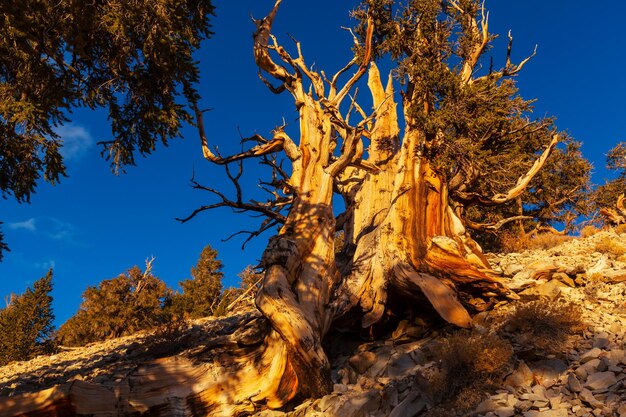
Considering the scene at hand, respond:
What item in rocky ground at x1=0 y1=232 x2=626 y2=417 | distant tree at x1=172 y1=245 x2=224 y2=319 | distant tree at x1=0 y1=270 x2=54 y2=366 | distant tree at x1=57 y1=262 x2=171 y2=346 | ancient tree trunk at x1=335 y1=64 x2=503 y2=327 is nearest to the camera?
rocky ground at x1=0 y1=232 x2=626 y2=417

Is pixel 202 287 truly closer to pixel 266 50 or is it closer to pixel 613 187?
pixel 266 50

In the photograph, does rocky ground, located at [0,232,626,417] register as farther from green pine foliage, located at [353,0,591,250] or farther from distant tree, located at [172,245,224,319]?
distant tree, located at [172,245,224,319]

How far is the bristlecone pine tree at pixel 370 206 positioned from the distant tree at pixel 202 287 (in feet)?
36.0

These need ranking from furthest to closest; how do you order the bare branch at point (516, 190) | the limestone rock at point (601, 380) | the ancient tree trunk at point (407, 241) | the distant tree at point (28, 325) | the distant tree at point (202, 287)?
the distant tree at point (202, 287) → the distant tree at point (28, 325) → the bare branch at point (516, 190) → the ancient tree trunk at point (407, 241) → the limestone rock at point (601, 380)

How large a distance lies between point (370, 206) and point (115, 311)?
1404cm

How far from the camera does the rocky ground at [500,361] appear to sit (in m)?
4.75

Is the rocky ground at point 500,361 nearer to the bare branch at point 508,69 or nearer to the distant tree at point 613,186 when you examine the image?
the bare branch at point 508,69

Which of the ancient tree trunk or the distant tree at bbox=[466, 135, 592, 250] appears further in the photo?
the distant tree at bbox=[466, 135, 592, 250]

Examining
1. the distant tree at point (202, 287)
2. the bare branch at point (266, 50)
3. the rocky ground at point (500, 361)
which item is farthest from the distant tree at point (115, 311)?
the bare branch at point (266, 50)

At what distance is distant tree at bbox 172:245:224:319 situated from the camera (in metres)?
20.7

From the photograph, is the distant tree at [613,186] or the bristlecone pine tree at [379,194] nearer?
the bristlecone pine tree at [379,194]

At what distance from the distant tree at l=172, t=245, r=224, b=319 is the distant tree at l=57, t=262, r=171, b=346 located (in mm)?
810

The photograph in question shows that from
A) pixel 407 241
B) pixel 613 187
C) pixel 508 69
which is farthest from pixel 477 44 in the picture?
pixel 613 187

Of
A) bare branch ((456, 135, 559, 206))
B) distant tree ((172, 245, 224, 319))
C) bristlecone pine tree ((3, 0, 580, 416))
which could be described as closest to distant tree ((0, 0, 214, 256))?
bristlecone pine tree ((3, 0, 580, 416))
